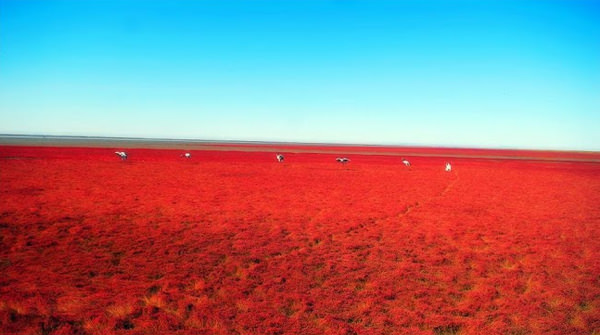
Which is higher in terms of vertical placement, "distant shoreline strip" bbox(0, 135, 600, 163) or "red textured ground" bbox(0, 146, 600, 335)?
"distant shoreline strip" bbox(0, 135, 600, 163)

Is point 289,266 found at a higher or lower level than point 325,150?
lower

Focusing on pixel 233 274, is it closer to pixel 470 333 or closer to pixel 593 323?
pixel 470 333

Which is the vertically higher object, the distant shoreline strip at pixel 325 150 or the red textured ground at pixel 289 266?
the distant shoreline strip at pixel 325 150

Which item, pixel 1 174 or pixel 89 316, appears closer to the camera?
pixel 89 316

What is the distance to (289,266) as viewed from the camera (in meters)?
8.20

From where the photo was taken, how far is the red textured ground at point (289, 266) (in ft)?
19.1

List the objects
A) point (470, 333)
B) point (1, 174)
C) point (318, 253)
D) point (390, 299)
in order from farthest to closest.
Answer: point (1, 174), point (318, 253), point (390, 299), point (470, 333)

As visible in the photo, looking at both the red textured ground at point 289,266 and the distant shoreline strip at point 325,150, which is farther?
the distant shoreline strip at point 325,150

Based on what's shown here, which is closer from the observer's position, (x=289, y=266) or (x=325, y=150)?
(x=289, y=266)

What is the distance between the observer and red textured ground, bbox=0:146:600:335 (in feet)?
19.1

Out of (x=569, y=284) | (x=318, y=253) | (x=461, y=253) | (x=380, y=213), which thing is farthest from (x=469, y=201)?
(x=318, y=253)

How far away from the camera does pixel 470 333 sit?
5.61 metres

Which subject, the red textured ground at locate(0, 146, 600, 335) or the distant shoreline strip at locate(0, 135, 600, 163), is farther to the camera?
the distant shoreline strip at locate(0, 135, 600, 163)

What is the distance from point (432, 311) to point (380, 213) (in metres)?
7.90
